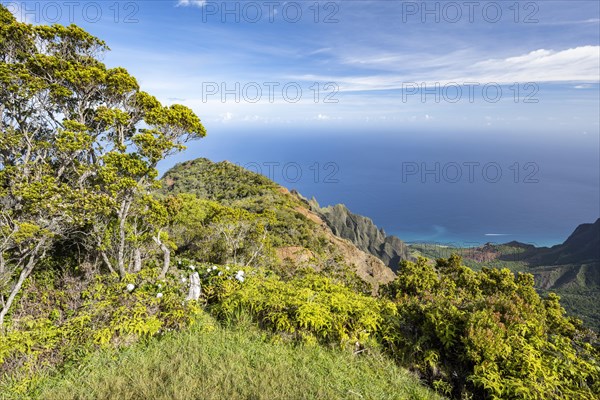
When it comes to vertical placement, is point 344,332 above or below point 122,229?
below

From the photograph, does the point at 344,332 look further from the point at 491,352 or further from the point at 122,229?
the point at 122,229

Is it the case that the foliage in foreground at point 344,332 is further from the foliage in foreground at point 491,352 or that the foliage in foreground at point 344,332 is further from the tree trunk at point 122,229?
the tree trunk at point 122,229

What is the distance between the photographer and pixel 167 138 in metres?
6.86

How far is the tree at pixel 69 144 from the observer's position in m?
5.60

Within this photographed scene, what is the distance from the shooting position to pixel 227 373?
347cm

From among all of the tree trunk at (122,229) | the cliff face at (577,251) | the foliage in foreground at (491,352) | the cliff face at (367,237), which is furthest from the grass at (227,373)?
the cliff face at (577,251)

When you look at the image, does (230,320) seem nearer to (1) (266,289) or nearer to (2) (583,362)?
(1) (266,289)

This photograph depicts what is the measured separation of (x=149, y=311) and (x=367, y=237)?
8370cm

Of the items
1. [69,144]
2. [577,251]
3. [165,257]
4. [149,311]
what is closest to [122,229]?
[165,257]

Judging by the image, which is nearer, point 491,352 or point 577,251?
point 491,352

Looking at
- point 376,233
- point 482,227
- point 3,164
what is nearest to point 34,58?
point 3,164

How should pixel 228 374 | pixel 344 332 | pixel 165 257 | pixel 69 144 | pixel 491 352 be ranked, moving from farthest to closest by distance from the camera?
1. pixel 165 257
2. pixel 69 144
3. pixel 344 332
4. pixel 491 352
5. pixel 228 374

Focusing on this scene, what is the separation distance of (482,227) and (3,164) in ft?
635

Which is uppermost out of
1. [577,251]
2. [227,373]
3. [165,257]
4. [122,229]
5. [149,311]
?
[122,229]
